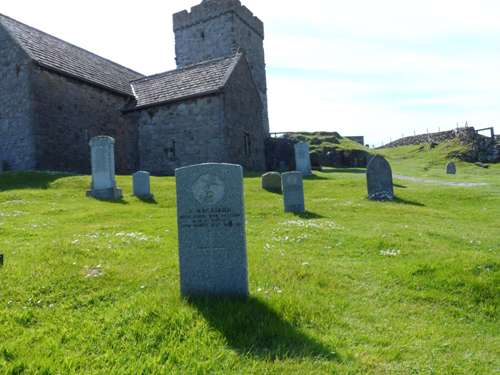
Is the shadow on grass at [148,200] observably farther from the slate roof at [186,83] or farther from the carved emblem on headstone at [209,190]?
the slate roof at [186,83]

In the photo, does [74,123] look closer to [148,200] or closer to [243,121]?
[243,121]

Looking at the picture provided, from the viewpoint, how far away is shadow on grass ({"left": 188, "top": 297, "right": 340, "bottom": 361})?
11.7 ft

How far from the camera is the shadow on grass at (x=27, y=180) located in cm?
1719

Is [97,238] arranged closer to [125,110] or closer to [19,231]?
[19,231]

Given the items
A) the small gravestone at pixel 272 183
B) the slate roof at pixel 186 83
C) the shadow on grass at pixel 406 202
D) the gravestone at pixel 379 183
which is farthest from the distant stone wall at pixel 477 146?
the small gravestone at pixel 272 183

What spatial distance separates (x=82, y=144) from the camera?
80.4ft

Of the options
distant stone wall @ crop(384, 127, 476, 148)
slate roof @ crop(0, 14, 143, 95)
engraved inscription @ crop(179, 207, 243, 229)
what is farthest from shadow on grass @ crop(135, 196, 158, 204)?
distant stone wall @ crop(384, 127, 476, 148)

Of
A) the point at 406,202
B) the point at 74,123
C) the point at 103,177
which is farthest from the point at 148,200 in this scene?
the point at 74,123

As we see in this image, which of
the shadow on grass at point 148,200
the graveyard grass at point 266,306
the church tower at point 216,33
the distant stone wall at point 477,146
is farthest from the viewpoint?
the distant stone wall at point 477,146

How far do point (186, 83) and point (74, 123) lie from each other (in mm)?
7934

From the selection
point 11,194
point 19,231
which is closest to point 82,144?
point 11,194

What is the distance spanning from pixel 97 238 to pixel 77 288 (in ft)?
9.78

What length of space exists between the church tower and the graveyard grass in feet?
97.7

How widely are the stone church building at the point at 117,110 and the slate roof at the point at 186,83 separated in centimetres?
9
